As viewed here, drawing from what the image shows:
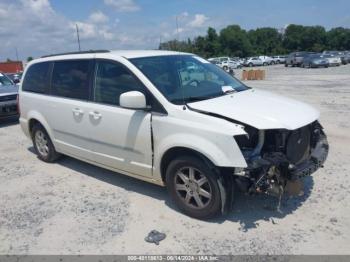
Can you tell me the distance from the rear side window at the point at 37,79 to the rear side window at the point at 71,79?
24 cm

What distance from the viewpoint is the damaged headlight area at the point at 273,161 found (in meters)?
3.73

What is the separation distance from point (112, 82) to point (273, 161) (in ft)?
7.95

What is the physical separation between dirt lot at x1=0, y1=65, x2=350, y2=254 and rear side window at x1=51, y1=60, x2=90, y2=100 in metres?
1.39

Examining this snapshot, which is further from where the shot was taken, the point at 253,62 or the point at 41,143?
the point at 253,62

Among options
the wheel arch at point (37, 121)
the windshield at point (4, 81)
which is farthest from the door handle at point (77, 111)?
the windshield at point (4, 81)

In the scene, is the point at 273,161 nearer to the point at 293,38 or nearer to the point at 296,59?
the point at 296,59

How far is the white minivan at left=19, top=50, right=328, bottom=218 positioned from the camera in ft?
12.5

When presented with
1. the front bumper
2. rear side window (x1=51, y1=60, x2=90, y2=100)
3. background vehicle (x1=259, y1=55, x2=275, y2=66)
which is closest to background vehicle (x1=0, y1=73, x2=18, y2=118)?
rear side window (x1=51, y1=60, x2=90, y2=100)

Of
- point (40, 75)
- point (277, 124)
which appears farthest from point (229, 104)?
point (40, 75)

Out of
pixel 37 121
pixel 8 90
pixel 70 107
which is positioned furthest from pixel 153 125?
pixel 8 90

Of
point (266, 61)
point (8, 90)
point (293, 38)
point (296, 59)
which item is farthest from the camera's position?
point (293, 38)

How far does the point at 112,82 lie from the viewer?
16.1 ft

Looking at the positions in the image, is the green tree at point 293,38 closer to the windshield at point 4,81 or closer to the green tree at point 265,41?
→ the green tree at point 265,41

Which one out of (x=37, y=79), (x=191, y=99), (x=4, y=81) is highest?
(x=37, y=79)
